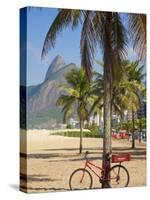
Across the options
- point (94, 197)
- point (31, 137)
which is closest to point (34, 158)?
point (31, 137)

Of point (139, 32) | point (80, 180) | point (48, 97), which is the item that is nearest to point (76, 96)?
point (48, 97)

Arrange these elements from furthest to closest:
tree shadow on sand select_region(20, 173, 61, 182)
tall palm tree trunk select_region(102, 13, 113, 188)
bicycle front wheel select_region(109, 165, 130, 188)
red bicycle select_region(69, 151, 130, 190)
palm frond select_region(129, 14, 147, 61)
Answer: palm frond select_region(129, 14, 147, 61) → bicycle front wheel select_region(109, 165, 130, 188) → tall palm tree trunk select_region(102, 13, 113, 188) → red bicycle select_region(69, 151, 130, 190) → tree shadow on sand select_region(20, 173, 61, 182)

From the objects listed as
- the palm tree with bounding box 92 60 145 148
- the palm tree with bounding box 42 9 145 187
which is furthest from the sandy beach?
the palm tree with bounding box 92 60 145 148

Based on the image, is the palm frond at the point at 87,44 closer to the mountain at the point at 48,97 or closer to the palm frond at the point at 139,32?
the mountain at the point at 48,97

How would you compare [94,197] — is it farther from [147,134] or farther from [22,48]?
[22,48]

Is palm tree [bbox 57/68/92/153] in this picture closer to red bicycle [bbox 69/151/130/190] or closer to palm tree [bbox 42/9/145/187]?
palm tree [bbox 42/9/145/187]

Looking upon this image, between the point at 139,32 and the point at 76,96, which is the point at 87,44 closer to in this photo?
the point at 76,96
